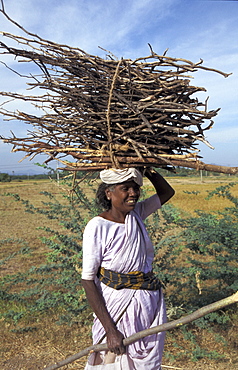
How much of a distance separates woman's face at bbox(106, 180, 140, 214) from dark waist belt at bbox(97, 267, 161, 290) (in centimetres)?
41

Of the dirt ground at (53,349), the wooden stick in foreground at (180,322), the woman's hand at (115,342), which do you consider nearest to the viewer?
the wooden stick in foreground at (180,322)

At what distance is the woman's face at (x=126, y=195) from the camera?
A: 2260mm

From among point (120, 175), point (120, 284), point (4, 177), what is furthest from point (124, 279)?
point (4, 177)

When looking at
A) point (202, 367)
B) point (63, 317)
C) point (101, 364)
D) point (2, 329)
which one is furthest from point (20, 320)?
point (101, 364)

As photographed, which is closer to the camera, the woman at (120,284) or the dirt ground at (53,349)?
the woman at (120,284)

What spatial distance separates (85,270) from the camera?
2195 millimetres

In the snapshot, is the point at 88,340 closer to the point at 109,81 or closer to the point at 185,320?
the point at 185,320

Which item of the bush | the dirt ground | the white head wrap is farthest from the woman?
the bush

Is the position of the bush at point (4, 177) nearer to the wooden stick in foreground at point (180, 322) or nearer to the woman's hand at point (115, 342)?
the wooden stick in foreground at point (180, 322)

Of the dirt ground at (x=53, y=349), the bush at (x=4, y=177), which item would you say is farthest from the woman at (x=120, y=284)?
the bush at (x=4, y=177)

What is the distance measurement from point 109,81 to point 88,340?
129 inches

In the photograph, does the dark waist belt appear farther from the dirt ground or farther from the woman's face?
the dirt ground

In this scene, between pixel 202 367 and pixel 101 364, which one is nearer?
pixel 101 364

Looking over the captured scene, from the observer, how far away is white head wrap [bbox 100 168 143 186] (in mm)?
2186
